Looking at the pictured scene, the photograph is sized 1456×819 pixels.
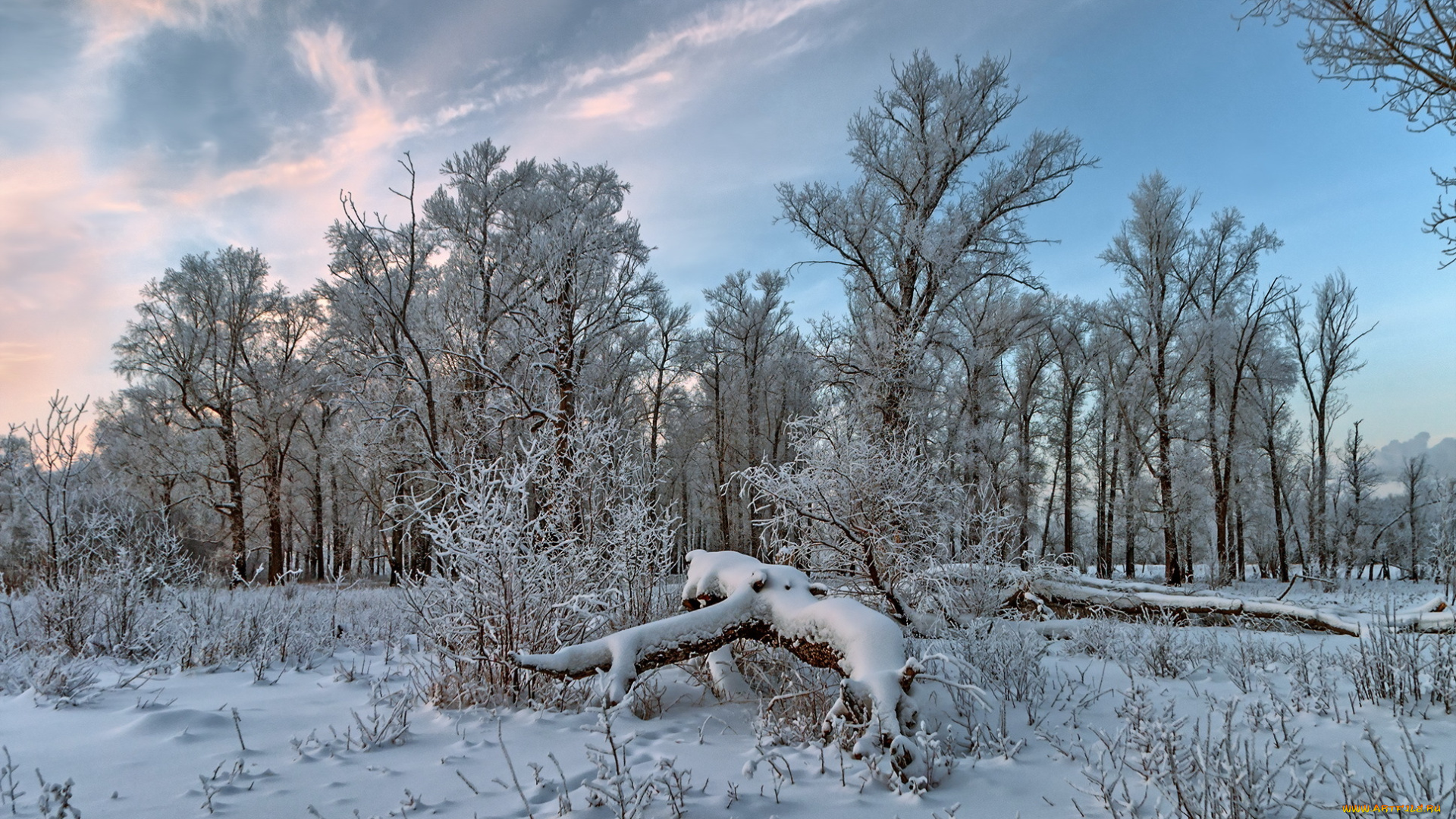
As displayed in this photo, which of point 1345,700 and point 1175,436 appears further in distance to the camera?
point 1175,436

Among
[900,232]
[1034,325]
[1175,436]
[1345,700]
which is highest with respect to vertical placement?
[900,232]

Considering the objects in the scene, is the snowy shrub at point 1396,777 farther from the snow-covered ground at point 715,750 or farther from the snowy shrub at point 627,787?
the snowy shrub at point 627,787

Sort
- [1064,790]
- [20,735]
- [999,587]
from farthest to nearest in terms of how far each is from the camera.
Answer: [999,587] → [20,735] → [1064,790]

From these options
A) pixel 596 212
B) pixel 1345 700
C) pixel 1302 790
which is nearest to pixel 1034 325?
pixel 596 212

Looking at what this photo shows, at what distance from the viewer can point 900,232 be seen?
13172 millimetres

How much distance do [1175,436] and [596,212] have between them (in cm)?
1629

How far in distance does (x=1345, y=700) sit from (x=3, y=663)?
906 centimetres

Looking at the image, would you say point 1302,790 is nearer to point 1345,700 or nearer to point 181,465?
point 1345,700

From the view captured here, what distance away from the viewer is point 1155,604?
880cm

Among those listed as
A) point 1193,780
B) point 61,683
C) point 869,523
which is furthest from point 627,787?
point 869,523

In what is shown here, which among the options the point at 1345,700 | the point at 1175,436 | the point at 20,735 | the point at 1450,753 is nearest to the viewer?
the point at 1450,753

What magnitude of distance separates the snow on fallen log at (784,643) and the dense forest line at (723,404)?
2.49 ft

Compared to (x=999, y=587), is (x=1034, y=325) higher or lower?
higher

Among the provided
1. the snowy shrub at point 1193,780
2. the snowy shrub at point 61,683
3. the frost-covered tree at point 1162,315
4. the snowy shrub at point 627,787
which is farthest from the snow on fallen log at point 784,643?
the frost-covered tree at point 1162,315
